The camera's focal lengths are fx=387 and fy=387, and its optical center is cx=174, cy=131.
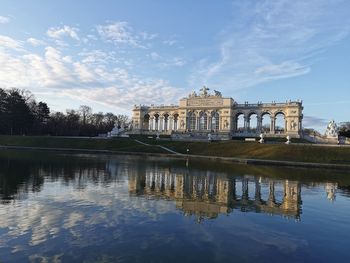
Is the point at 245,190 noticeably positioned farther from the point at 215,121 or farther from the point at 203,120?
the point at 203,120

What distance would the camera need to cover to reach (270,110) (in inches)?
4240

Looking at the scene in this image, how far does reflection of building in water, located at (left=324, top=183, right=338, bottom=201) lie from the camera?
26.9 metres

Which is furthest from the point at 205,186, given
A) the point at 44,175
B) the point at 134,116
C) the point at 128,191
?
the point at 134,116

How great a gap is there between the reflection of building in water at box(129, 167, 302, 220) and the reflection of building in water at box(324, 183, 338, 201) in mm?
2087

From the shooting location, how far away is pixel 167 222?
17125 mm

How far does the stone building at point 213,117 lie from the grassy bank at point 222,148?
63.5ft

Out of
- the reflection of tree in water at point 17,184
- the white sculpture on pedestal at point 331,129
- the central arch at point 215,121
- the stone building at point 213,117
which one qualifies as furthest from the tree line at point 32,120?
the reflection of tree in water at point 17,184

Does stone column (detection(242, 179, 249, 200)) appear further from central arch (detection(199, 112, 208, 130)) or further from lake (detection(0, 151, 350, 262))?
central arch (detection(199, 112, 208, 130))

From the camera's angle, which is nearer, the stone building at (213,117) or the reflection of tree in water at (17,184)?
the reflection of tree in water at (17,184)

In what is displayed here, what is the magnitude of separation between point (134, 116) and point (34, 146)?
46.3 metres

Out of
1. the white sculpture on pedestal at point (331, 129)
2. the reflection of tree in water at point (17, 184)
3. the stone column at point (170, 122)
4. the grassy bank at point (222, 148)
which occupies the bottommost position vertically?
the reflection of tree in water at point (17, 184)

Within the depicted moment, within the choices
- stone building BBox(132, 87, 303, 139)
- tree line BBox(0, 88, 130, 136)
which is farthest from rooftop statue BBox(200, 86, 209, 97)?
tree line BBox(0, 88, 130, 136)

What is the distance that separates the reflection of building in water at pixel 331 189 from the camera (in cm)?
2686

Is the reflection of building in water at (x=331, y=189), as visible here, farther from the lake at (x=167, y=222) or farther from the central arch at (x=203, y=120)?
the central arch at (x=203, y=120)
